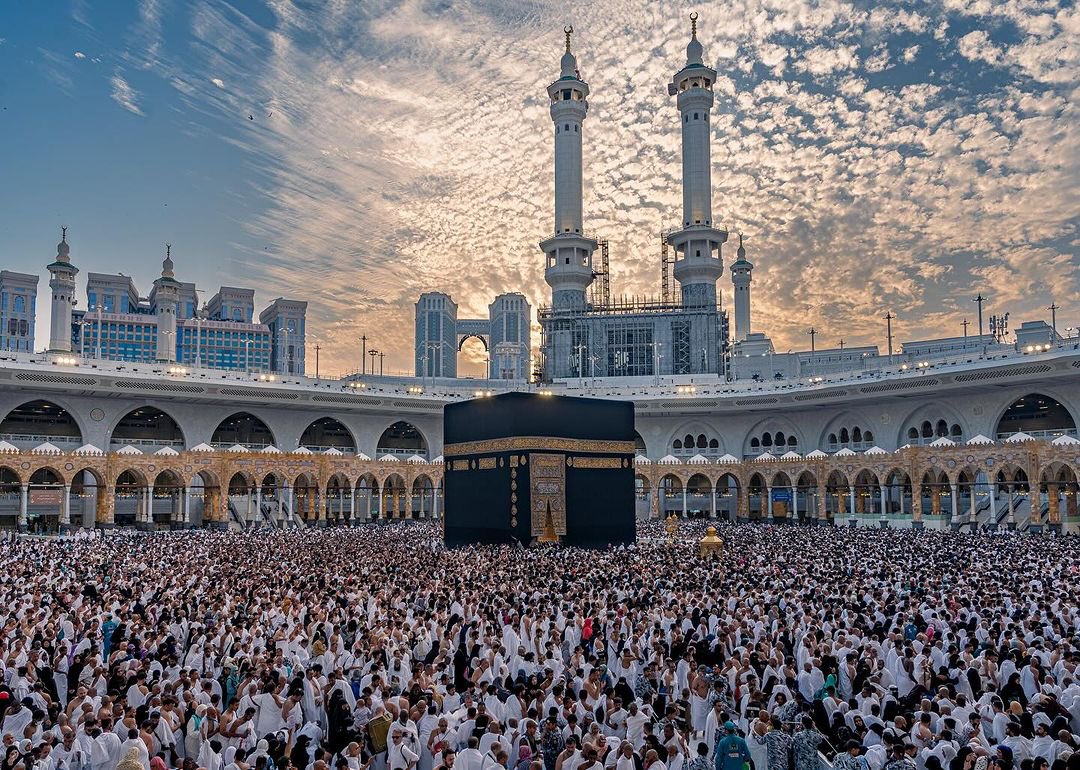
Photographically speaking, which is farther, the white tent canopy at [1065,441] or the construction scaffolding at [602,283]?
the construction scaffolding at [602,283]

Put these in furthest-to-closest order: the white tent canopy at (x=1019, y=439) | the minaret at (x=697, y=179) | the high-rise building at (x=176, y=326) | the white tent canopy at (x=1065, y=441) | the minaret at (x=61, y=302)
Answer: the high-rise building at (x=176, y=326) → the minaret at (x=697, y=179) → the minaret at (x=61, y=302) → the white tent canopy at (x=1019, y=439) → the white tent canopy at (x=1065, y=441)

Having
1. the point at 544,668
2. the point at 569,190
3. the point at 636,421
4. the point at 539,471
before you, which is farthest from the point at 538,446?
the point at 569,190

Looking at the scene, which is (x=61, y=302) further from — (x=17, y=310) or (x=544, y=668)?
(x=17, y=310)

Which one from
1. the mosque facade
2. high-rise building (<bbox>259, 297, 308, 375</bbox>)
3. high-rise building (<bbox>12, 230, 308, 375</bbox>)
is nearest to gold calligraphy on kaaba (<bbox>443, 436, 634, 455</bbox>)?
the mosque facade

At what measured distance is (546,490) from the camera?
1057 inches

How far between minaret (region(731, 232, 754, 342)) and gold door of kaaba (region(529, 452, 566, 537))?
171 ft

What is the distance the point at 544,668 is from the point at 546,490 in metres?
17.5

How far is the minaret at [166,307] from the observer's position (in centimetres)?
6000

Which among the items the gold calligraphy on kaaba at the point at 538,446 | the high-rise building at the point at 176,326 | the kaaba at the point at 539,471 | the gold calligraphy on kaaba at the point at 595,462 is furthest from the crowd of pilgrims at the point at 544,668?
the high-rise building at the point at 176,326

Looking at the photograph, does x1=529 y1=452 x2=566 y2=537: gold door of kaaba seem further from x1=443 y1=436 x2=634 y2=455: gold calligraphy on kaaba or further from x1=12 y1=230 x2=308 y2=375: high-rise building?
x1=12 y1=230 x2=308 y2=375: high-rise building

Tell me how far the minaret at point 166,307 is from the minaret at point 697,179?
34.8 m

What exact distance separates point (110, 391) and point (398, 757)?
37.7 metres

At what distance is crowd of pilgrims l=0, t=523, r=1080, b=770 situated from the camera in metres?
6.28

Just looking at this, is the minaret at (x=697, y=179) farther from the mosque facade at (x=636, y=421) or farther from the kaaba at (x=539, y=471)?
the kaaba at (x=539, y=471)
